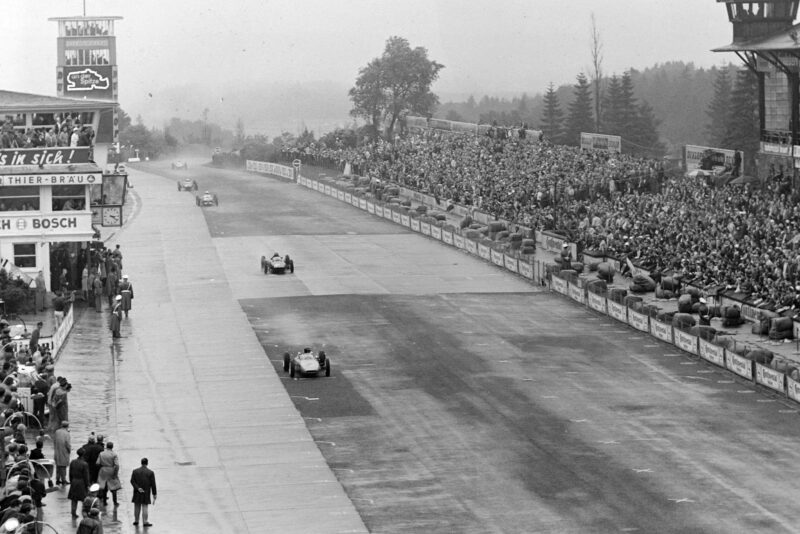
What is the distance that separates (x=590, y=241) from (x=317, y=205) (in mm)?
40567

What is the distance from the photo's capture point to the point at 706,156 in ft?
305

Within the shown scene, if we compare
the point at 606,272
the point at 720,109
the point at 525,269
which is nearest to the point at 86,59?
the point at 525,269

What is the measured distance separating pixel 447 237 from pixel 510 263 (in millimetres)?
11746

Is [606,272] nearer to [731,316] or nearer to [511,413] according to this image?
[731,316]

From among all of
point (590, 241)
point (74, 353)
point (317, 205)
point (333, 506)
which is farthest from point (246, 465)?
point (317, 205)

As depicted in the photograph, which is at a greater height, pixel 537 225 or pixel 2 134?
pixel 2 134

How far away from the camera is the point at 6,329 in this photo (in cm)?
4641

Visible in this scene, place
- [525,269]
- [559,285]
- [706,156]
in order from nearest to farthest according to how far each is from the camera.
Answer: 1. [559,285]
2. [525,269]
3. [706,156]

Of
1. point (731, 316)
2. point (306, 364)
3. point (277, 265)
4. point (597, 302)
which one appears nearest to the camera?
point (306, 364)

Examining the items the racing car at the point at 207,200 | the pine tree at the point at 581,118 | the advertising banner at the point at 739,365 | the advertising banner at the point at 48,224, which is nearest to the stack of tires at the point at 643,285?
the advertising banner at the point at 739,365

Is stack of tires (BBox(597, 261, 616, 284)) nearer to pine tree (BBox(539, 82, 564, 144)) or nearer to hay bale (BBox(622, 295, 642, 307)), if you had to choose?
hay bale (BBox(622, 295, 642, 307))

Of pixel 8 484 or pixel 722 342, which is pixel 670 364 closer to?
pixel 722 342

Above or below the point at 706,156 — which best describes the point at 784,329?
below

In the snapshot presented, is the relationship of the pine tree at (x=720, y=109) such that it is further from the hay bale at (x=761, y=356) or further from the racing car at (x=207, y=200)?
the hay bale at (x=761, y=356)
